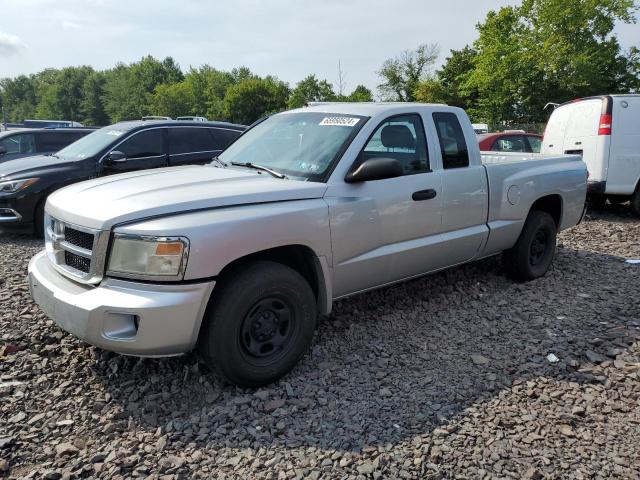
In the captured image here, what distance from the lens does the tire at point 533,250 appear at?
17.3 feet

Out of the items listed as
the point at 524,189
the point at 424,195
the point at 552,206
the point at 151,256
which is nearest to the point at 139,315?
the point at 151,256

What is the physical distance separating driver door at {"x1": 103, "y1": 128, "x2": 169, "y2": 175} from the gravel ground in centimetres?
346

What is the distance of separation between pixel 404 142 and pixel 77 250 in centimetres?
260

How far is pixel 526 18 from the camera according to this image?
37.4m

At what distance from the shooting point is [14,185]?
6996mm

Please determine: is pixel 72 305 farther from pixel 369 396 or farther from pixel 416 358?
pixel 416 358

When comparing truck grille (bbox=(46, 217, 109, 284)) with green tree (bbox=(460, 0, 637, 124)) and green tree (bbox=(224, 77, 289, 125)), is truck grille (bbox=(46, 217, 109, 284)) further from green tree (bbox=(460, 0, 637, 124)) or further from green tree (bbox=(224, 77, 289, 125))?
green tree (bbox=(224, 77, 289, 125))

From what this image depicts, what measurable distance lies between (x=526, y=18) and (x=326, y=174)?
4049 centimetres

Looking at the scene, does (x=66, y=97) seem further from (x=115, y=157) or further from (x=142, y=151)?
(x=115, y=157)

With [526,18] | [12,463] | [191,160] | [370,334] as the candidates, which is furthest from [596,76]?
[12,463]

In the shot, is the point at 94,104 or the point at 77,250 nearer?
the point at 77,250

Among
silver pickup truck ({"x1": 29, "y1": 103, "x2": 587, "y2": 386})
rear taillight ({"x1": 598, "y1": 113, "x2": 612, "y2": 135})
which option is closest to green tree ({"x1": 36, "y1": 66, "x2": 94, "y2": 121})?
rear taillight ({"x1": 598, "y1": 113, "x2": 612, "y2": 135})

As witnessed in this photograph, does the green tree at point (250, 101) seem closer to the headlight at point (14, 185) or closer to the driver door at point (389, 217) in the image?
the headlight at point (14, 185)

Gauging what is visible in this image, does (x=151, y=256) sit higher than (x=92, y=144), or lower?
lower
